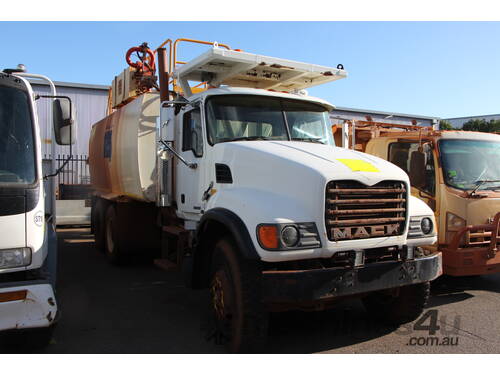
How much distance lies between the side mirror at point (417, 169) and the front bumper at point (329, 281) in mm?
2592

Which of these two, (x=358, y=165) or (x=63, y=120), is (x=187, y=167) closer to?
(x=63, y=120)

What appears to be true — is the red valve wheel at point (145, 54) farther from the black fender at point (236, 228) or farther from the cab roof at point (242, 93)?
the black fender at point (236, 228)

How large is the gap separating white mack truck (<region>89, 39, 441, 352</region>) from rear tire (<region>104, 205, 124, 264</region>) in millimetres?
1421

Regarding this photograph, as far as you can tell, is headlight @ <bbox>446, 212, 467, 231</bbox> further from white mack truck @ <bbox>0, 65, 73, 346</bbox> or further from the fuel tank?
white mack truck @ <bbox>0, 65, 73, 346</bbox>

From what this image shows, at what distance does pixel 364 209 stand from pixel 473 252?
265cm

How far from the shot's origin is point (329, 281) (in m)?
3.57

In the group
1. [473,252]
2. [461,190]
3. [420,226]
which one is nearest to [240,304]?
[420,226]

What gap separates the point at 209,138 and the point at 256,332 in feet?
7.28

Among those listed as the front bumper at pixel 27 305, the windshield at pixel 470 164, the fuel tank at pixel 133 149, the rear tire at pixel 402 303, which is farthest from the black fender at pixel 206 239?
the windshield at pixel 470 164

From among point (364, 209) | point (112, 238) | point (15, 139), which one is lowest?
point (112, 238)

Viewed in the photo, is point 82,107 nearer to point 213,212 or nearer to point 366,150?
point 366,150

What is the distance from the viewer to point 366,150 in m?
7.54

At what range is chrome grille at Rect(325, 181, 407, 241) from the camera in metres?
3.76

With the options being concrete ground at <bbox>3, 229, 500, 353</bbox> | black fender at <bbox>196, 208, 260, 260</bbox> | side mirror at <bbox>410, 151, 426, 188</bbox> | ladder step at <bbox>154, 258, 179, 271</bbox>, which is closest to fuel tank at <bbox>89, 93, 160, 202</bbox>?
ladder step at <bbox>154, 258, 179, 271</bbox>
